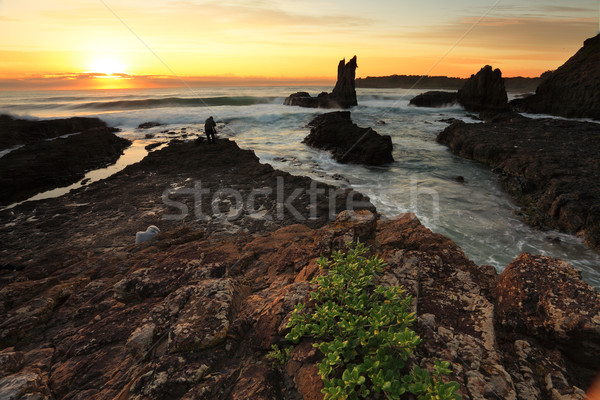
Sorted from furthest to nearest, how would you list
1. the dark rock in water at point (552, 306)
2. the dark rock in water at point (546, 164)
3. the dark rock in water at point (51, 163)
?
the dark rock in water at point (51, 163)
the dark rock in water at point (546, 164)
the dark rock in water at point (552, 306)

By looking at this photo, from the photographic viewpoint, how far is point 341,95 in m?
57.8

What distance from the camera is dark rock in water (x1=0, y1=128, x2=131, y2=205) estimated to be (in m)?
12.2

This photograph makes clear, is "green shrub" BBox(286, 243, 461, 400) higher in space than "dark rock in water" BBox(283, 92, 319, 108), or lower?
lower

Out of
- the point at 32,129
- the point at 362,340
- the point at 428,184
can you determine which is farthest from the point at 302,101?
the point at 362,340

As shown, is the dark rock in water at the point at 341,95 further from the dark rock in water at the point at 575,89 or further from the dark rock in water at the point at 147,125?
the dark rock in water at the point at 147,125

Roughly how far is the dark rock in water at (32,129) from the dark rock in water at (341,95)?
37.4 metres

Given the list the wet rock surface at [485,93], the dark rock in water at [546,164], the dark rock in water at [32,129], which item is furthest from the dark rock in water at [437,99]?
the dark rock in water at [32,129]

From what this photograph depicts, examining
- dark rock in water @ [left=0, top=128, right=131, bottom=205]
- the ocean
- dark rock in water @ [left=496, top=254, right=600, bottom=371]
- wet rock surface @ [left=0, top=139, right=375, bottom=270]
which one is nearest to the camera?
dark rock in water @ [left=496, top=254, right=600, bottom=371]

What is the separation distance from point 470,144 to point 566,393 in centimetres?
2022

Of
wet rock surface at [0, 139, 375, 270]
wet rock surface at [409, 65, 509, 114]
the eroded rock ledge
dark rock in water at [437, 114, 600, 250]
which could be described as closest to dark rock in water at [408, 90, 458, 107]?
wet rock surface at [409, 65, 509, 114]

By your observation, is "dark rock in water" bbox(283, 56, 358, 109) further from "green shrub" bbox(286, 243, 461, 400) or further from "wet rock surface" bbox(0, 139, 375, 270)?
"green shrub" bbox(286, 243, 461, 400)

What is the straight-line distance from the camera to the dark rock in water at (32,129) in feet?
66.5

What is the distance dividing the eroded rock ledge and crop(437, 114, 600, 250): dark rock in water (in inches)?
320

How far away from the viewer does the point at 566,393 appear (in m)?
2.45
